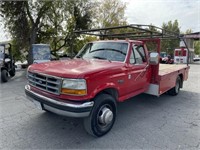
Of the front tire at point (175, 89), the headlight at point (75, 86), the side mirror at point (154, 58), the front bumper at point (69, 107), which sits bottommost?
the front tire at point (175, 89)

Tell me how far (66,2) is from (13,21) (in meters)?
4.57

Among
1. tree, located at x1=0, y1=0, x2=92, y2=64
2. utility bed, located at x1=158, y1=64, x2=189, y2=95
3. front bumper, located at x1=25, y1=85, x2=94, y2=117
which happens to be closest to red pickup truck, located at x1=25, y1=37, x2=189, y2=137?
front bumper, located at x1=25, y1=85, x2=94, y2=117

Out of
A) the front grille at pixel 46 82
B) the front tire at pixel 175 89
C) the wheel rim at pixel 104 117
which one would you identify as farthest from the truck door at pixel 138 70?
the front tire at pixel 175 89

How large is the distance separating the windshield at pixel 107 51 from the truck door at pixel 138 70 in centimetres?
26

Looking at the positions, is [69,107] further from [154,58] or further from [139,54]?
[154,58]

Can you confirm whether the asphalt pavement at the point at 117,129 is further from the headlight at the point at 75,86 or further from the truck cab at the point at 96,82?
the headlight at the point at 75,86

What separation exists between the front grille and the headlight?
0.42 feet

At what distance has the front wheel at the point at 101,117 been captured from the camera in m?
3.27

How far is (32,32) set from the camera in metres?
14.4

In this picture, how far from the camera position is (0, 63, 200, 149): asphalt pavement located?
322 cm

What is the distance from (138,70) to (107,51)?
0.91 metres

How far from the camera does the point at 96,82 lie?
3180 millimetres

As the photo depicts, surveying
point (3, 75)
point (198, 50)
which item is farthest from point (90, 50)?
point (198, 50)

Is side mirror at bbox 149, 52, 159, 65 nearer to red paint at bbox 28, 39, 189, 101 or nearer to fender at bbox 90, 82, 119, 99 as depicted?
red paint at bbox 28, 39, 189, 101
